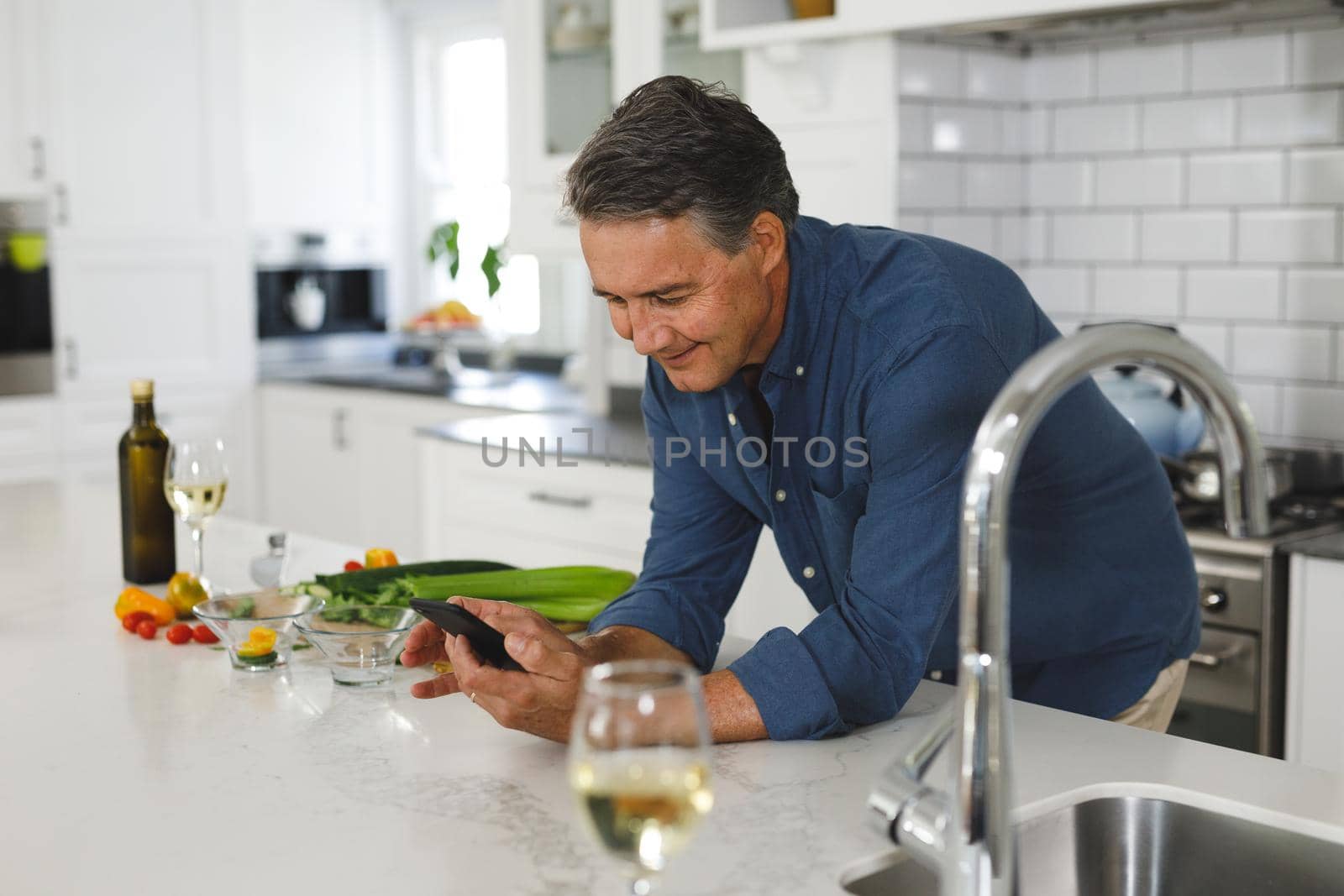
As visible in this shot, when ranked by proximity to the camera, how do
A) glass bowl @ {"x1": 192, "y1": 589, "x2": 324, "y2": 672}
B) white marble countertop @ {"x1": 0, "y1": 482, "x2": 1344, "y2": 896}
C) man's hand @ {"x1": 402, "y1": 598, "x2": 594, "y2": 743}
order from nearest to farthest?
white marble countertop @ {"x1": 0, "y1": 482, "x2": 1344, "y2": 896}
man's hand @ {"x1": 402, "y1": 598, "x2": 594, "y2": 743}
glass bowl @ {"x1": 192, "y1": 589, "x2": 324, "y2": 672}

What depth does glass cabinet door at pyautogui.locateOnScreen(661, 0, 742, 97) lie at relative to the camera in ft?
11.2

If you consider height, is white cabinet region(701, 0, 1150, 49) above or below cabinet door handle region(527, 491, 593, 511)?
above

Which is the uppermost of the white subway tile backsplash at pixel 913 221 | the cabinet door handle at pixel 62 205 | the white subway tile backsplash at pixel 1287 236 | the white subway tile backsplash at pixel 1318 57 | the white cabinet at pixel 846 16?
the white cabinet at pixel 846 16

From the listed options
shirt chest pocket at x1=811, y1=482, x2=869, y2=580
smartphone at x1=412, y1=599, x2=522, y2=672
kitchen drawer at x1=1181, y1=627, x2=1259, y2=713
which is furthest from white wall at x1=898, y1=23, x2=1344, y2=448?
smartphone at x1=412, y1=599, x2=522, y2=672

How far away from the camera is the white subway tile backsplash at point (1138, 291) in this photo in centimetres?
310

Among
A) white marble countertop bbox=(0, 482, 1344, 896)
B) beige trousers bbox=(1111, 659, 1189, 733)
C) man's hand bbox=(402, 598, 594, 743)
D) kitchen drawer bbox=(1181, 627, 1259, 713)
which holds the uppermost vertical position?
man's hand bbox=(402, 598, 594, 743)

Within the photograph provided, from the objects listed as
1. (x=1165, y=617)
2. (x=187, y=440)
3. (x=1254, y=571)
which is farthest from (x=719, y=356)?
(x=1254, y=571)

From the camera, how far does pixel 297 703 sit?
1593mm

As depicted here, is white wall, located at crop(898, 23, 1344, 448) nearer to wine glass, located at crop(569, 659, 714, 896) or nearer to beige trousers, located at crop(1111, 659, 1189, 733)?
beige trousers, located at crop(1111, 659, 1189, 733)

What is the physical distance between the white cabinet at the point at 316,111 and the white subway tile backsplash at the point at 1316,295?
3.84 metres

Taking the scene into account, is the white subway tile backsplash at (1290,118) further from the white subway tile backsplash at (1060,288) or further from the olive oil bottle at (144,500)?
the olive oil bottle at (144,500)

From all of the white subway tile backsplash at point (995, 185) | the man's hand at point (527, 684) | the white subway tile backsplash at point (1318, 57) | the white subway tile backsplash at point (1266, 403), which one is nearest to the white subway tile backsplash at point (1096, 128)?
the white subway tile backsplash at point (995, 185)

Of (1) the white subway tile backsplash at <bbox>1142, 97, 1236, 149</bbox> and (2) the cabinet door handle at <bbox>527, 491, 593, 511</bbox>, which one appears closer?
(1) the white subway tile backsplash at <bbox>1142, 97, 1236, 149</bbox>

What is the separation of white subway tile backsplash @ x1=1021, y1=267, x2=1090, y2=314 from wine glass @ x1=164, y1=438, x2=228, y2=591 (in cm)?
195
